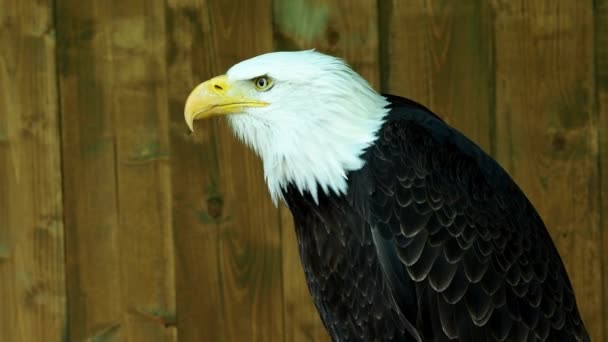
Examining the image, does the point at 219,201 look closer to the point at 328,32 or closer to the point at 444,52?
the point at 328,32

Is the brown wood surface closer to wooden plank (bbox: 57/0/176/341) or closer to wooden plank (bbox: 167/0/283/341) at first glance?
wooden plank (bbox: 167/0/283/341)

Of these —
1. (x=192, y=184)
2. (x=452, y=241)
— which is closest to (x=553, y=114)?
(x=452, y=241)

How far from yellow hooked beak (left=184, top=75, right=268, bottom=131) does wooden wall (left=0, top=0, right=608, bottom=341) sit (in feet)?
2.09

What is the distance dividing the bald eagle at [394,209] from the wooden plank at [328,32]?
567 millimetres

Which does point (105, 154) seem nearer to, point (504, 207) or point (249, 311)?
point (249, 311)

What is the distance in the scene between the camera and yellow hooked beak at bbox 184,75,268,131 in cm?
360

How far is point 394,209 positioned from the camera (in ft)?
11.4

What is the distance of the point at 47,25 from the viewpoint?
428 cm

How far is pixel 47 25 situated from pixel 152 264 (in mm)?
897

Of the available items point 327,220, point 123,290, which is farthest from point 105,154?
point 327,220

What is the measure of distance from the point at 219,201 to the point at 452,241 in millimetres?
1058

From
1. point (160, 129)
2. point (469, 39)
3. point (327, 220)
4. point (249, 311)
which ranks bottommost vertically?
point (249, 311)

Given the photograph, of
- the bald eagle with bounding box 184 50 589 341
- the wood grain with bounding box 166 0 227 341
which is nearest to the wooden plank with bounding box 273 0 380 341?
the wood grain with bounding box 166 0 227 341

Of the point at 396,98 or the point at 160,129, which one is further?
the point at 160,129
